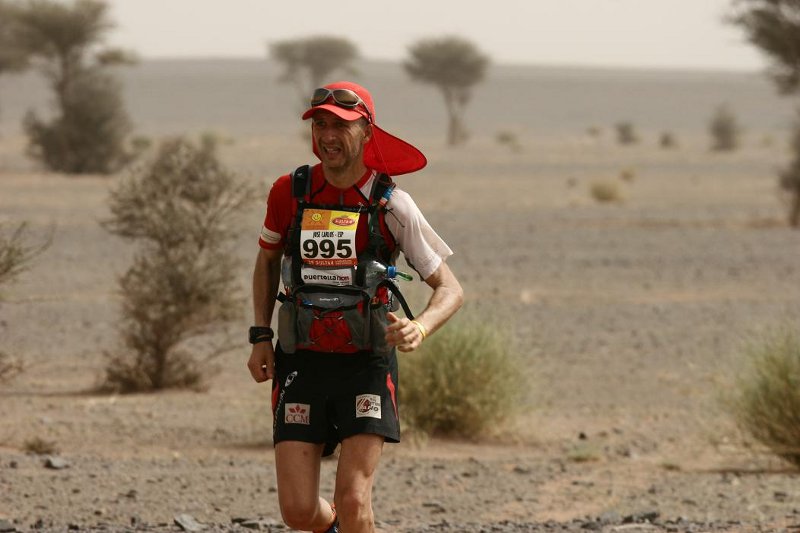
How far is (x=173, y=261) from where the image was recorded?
456 inches

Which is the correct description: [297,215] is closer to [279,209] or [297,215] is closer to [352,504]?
[279,209]

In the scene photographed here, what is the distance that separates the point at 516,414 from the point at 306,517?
5411 millimetres

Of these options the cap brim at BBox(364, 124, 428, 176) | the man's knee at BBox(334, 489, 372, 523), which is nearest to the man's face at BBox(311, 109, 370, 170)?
the cap brim at BBox(364, 124, 428, 176)

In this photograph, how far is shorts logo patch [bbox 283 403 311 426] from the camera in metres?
5.21

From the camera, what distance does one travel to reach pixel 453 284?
17.6 ft

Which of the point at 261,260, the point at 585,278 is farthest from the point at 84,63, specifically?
the point at 261,260

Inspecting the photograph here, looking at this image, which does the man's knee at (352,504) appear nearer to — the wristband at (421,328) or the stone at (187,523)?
the wristband at (421,328)

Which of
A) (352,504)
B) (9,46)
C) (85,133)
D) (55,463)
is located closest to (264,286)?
(352,504)

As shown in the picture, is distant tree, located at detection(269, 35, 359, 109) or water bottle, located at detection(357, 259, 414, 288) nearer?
water bottle, located at detection(357, 259, 414, 288)

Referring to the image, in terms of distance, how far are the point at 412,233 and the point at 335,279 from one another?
32 cm

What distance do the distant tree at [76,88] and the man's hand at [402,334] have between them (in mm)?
35976

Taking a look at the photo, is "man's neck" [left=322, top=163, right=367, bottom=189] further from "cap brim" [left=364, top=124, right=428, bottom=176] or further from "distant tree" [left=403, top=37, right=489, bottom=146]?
"distant tree" [left=403, top=37, right=489, bottom=146]

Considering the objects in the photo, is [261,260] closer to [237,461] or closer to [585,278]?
[237,461]

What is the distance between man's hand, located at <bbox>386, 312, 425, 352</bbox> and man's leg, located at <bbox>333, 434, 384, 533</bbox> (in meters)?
0.41
